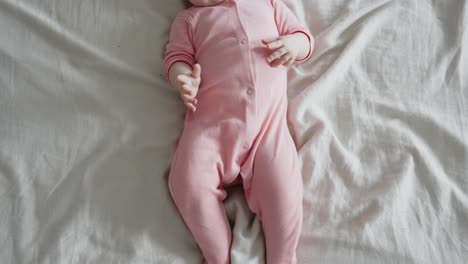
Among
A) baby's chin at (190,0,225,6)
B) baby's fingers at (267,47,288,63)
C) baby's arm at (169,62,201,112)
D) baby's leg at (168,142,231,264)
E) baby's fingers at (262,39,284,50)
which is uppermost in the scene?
baby's chin at (190,0,225,6)

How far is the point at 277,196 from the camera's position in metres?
0.87

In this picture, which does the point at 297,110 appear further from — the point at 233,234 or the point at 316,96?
the point at 233,234

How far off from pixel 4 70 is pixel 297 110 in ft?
2.63

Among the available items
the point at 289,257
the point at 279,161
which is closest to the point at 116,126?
the point at 279,161

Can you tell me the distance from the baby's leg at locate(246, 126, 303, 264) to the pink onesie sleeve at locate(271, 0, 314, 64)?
26 cm

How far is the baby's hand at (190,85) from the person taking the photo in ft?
2.89

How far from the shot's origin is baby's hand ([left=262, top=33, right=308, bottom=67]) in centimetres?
93

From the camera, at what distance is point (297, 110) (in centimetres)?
100

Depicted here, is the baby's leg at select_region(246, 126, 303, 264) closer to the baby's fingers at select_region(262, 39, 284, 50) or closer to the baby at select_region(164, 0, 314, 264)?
the baby at select_region(164, 0, 314, 264)

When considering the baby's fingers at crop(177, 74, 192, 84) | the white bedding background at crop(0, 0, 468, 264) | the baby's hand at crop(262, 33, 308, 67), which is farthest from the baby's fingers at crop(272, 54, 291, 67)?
the baby's fingers at crop(177, 74, 192, 84)

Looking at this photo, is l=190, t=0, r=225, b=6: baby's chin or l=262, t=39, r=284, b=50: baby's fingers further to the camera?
l=190, t=0, r=225, b=6: baby's chin

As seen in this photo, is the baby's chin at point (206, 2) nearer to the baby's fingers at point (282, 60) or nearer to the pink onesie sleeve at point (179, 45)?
the pink onesie sleeve at point (179, 45)

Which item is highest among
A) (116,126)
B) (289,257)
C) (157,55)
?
(157,55)

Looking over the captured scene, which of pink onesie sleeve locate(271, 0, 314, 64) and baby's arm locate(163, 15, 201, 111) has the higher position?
pink onesie sleeve locate(271, 0, 314, 64)
